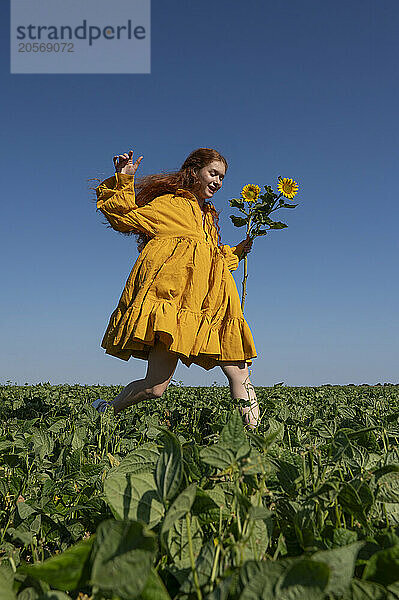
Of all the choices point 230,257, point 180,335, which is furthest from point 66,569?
point 230,257

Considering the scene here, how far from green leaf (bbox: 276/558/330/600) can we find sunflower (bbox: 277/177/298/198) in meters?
4.64

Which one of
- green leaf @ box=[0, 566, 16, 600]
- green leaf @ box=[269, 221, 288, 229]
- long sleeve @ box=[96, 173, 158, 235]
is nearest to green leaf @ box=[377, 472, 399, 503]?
green leaf @ box=[0, 566, 16, 600]

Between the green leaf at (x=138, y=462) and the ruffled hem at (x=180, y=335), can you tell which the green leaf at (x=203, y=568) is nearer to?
the green leaf at (x=138, y=462)

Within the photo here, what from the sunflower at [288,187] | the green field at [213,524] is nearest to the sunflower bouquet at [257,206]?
the sunflower at [288,187]

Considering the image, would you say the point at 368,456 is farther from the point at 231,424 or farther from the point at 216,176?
the point at 216,176

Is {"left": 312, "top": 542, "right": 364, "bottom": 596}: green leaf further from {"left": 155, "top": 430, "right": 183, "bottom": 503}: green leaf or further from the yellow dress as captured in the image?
the yellow dress

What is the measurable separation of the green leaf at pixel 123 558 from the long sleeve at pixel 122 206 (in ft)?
12.3

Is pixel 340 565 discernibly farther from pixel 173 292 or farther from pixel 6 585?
pixel 173 292

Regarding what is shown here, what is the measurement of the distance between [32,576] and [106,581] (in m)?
0.18

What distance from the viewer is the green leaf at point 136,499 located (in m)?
1.14

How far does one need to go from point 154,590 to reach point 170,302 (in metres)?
3.34

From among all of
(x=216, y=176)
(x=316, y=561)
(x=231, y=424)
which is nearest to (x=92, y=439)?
(x=231, y=424)

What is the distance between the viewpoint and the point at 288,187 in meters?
5.19

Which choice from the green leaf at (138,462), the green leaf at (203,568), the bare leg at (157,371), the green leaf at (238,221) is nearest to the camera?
the green leaf at (203,568)
